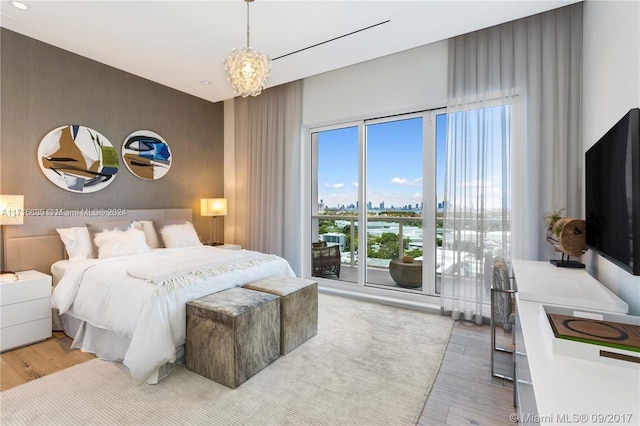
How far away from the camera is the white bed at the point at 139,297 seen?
206 cm

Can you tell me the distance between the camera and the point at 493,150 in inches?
119

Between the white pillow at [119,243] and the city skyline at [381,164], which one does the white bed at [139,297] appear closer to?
the white pillow at [119,243]

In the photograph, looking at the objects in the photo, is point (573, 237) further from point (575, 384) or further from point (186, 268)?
point (186, 268)

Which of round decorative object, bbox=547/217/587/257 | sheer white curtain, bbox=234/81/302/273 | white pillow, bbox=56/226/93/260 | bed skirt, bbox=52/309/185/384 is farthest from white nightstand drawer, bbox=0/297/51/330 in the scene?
round decorative object, bbox=547/217/587/257

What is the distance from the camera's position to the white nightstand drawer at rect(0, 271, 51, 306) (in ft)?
8.23

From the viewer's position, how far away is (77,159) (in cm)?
346

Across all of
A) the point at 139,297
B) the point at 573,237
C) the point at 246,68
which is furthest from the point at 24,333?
the point at 573,237

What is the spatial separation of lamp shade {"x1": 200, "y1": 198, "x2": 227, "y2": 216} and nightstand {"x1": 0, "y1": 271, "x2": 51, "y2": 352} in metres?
2.18

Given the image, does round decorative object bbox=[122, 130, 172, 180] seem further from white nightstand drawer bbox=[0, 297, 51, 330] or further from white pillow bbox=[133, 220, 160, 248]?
white nightstand drawer bbox=[0, 297, 51, 330]

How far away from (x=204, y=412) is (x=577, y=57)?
397 centimetres

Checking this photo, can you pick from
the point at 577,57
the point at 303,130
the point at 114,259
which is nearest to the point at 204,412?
the point at 114,259

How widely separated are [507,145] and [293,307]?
2.54m

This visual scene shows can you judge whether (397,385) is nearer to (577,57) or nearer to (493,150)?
(493,150)

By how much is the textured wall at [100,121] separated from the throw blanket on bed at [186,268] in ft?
4.96
